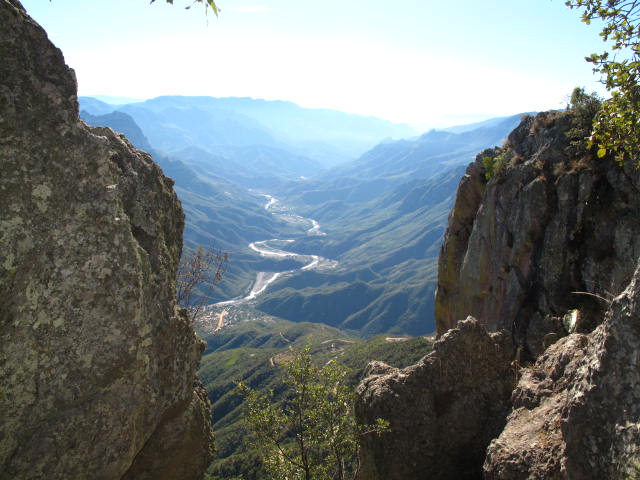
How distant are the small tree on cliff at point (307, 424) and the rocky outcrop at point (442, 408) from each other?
1.86 ft

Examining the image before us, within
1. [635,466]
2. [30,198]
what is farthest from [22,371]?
[635,466]

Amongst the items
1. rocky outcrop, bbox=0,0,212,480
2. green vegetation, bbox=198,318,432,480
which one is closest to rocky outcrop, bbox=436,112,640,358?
rocky outcrop, bbox=0,0,212,480

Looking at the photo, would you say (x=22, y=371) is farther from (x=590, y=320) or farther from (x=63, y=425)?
(x=590, y=320)

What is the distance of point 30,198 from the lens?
7.55m

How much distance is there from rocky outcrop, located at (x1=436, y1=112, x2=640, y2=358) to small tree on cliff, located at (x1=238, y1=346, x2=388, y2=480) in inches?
350

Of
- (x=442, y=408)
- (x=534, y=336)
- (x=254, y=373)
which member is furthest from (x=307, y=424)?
(x=254, y=373)

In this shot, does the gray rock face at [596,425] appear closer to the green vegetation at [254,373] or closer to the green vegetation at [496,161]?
the green vegetation at [496,161]

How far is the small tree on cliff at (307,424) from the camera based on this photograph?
13086 millimetres

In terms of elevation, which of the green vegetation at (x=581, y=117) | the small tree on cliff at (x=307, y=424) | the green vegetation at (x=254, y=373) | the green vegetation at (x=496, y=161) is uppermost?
the green vegetation at (x=581, y=117)

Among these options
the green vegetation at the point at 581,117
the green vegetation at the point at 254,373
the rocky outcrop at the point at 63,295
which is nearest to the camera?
the rocky outcrop at the point at 63,295

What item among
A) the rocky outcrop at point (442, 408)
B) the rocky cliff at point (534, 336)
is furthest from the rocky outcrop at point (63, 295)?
the rocky cliff at point (534, 336)

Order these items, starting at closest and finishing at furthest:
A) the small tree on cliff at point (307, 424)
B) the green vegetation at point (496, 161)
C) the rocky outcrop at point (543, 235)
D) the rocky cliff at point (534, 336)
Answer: the rocky cliff at point (534, 336), the small tree on cliff at point (307, 424), the rocky outcrop at point (543, 235), the green vegetation at point (496, 161)

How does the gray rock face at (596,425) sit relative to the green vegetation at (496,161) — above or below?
below

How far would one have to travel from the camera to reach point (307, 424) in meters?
13.3
